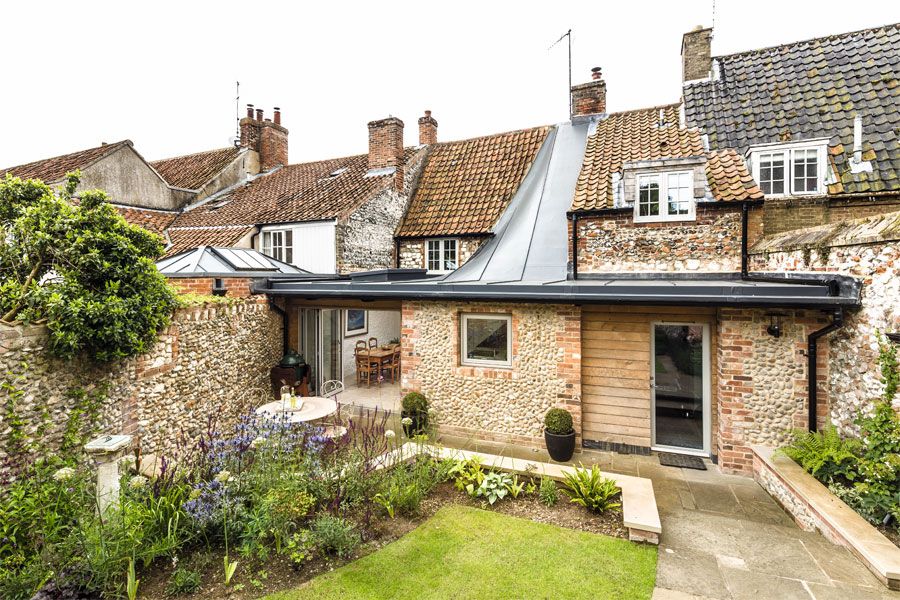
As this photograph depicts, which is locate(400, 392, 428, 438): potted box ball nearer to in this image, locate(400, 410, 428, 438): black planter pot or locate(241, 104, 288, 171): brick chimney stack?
locate(400, 410, 428, 438): black planter pot

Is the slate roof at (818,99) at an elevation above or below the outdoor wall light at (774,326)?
above

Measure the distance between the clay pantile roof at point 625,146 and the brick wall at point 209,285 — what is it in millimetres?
8035

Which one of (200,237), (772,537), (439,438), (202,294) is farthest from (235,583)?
(200,237)

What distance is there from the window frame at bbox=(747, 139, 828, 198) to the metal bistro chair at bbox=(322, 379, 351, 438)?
10.3 metres

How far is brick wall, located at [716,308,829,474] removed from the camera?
6234mm

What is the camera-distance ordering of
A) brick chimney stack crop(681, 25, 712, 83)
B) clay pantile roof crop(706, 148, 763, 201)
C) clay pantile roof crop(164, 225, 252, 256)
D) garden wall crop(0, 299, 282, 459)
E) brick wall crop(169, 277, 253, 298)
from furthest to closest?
1. clay pantile roof crop(164, 225, 252, 256)
2. brick chimney stack crop(681, 25, 712, 83)
3. brick wall crop(169, 277, 253, 298)
4. clay pantile roof crop(706, 148, 763, 201)
5. garden wall crop(0, 299, 282, 459)

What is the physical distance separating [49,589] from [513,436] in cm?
647

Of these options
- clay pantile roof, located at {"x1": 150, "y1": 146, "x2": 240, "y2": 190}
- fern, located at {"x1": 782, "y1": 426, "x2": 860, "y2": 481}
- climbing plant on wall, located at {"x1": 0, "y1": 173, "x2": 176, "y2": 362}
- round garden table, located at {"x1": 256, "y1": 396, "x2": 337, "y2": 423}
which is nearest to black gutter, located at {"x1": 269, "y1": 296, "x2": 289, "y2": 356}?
round garden table, located at {"x1": 256, "y1": 396, "x2": 337, "y2": 423}

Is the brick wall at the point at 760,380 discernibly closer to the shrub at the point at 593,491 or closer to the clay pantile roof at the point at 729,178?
the shrub at the point at 593,491

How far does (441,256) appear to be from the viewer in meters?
13.3

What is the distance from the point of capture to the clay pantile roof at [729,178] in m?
8.38

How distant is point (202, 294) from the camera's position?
888 centimetres

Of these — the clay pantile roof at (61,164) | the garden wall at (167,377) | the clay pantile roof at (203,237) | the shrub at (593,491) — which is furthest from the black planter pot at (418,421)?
the clay pantile roof at (61,164)

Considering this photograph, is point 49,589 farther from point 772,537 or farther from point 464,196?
point 464,196
